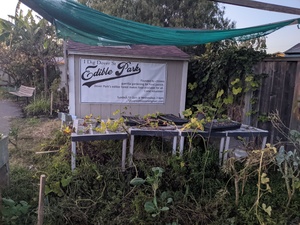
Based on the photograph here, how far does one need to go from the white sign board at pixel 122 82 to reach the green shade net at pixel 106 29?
6.24 ft

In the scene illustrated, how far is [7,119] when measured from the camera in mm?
6902

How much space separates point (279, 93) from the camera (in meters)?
4.14

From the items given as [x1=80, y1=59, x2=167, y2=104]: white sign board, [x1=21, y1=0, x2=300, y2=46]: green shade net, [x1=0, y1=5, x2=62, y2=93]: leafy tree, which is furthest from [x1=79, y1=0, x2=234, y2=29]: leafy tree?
[x1=21, y1=0, x2=300, y2=46]: green shade net

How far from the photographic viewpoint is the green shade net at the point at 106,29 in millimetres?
2863

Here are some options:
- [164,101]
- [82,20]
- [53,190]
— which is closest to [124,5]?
[164,101]

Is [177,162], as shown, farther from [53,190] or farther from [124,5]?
[124,5]

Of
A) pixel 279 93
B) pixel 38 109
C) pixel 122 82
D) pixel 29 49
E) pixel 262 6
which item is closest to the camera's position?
pixel 262 6

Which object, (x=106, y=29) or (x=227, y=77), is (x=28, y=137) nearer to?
(x=106, y=29)

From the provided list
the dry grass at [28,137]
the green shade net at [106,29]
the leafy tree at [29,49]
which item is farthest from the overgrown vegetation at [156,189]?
the leafy tree at [29,49]

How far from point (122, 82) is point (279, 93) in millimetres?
3431

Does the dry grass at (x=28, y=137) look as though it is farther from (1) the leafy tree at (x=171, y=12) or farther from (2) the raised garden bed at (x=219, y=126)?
(1) the leafy tree at (x=171, y=12)

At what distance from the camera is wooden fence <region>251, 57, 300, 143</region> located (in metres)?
3.81

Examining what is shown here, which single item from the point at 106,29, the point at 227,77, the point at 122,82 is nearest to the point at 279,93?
the point at 227,77

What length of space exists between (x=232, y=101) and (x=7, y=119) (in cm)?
608
